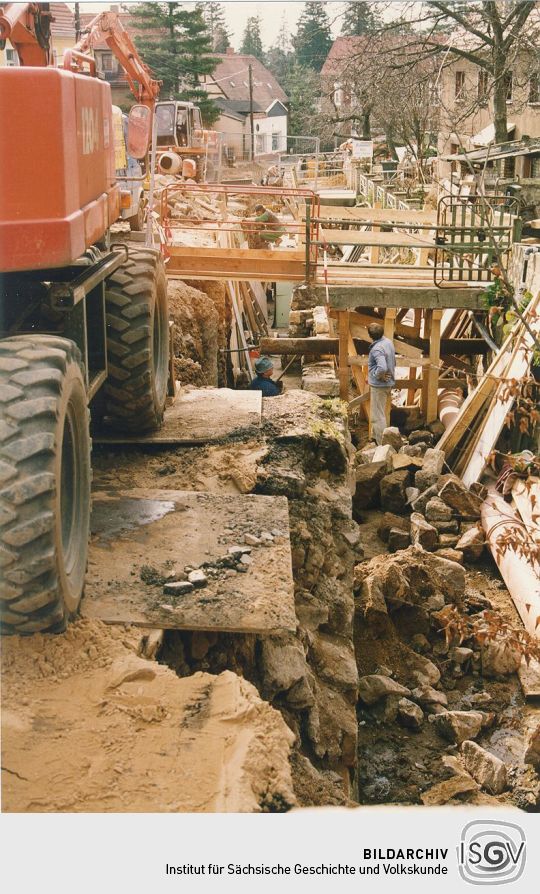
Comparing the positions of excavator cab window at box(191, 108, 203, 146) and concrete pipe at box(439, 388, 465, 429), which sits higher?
excavator cab window at box(191, 108, 203, 146)

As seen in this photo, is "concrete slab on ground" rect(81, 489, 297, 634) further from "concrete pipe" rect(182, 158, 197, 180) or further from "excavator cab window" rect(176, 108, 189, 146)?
"excavator cab window" rect(176, 108, 189, 146)

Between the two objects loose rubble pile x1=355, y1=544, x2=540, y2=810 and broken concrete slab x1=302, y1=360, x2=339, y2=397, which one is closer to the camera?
loose rubble pile x1=355, y1=544, x2=540, y2=810

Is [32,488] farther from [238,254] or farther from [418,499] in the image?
[238,254]

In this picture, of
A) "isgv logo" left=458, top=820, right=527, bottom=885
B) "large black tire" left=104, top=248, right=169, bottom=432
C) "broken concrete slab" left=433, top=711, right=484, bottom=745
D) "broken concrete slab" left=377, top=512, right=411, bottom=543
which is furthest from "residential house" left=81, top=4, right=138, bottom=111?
"isgv logo" left=458, top=820, right=527, bottom=885

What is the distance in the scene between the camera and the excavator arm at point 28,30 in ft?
19.8

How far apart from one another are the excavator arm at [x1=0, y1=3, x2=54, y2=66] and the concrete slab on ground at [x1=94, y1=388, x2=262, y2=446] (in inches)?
113

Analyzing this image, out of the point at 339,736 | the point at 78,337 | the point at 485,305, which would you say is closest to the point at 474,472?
the point at 485,305

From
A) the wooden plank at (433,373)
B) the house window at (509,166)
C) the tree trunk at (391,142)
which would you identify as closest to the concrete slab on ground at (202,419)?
the wooden plank at (433,373)

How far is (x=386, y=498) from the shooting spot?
478 inches

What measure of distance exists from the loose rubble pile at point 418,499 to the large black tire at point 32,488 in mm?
6796

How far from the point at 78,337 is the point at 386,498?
6766 millimetres

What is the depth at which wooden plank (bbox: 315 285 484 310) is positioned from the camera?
14.1 metres

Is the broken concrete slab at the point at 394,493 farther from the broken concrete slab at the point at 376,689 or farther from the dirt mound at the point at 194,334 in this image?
the broken concrete slab at the point at 376,689

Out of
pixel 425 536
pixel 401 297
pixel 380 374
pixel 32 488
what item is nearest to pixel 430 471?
pixel 425 536
